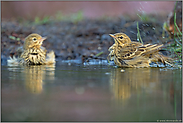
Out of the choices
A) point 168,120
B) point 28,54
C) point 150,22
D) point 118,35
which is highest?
point 150,22

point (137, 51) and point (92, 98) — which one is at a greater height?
point (137, 51)

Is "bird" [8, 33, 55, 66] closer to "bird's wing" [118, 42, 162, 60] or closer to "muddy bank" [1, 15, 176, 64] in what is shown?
"muddy bank" [1, 15, 176, 64]

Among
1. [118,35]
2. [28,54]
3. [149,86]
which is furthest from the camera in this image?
[28,54]

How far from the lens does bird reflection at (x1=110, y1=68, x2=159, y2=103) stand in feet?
12.4

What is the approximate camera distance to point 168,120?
2766 millimetres

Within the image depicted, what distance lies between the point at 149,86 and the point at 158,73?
4.60 ft

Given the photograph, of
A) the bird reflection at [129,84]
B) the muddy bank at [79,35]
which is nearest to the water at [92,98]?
the bird reflection at [129,84]

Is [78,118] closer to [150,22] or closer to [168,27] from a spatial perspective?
[168,27]

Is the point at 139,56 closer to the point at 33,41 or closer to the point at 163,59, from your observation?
the point at 163,59

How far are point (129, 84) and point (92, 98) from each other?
1.09 m

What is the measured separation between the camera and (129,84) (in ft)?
14.6

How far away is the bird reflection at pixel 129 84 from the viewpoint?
3.79 metres

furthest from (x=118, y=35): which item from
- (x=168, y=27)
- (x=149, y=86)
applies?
(x=149, y=86)

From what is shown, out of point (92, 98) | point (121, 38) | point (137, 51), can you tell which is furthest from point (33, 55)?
point (92, 98)
